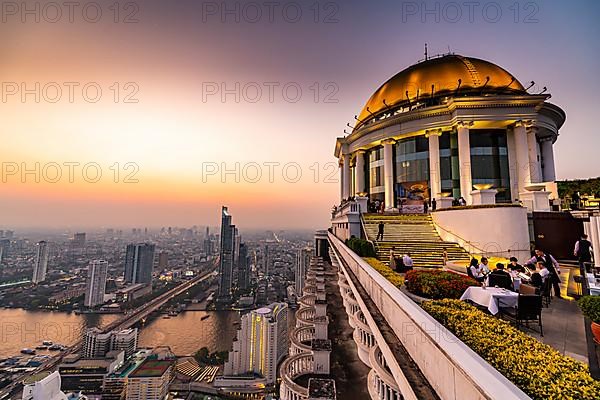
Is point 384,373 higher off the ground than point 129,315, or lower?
higher

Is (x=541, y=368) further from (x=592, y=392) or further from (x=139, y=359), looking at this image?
(x=139, y=359)

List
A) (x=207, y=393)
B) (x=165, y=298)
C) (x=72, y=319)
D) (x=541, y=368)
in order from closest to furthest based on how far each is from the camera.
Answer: (x=541, y=368)
(x=207, y=393)
(x=72, y=319)
(x=165, y=298)

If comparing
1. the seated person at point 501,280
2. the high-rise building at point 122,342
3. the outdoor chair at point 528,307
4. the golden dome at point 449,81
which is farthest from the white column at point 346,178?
the outdoor chair at point 528,307

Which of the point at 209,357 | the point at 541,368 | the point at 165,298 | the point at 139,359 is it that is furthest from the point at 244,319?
the point at 541,368

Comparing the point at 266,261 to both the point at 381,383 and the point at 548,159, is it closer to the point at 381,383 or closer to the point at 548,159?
the point at 548,159

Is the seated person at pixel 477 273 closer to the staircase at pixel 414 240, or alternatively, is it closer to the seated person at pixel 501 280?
the seated person at pixel 501 280

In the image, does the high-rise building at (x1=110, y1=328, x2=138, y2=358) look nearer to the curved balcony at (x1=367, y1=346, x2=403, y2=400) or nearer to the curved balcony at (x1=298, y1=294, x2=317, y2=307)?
the curved balcony at (x1=298, y1=294, x2=317, y2=307)
